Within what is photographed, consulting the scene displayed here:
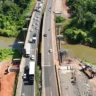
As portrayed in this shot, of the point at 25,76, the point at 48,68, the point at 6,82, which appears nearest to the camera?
the point at 25,76

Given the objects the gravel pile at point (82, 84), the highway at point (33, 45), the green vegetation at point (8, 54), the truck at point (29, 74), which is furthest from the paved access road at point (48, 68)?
the green vegetation at point (8, 54)

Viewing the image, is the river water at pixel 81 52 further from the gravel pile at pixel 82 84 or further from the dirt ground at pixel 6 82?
the dirt ground at pixel 6 82

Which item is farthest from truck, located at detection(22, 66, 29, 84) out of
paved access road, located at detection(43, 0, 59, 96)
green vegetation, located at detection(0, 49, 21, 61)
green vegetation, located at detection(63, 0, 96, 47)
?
green vegetation, located at detection(63, 0, 96, 47)

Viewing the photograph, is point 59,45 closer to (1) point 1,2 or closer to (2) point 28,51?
(2) point 28,51

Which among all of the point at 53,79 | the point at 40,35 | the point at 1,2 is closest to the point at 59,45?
the point at 40,35

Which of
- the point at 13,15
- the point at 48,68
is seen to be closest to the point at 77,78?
the point at 48,68

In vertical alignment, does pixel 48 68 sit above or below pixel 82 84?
above

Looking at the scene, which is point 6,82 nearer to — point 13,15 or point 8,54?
point 8,54

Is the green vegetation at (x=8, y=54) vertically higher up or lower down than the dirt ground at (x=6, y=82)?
higher up

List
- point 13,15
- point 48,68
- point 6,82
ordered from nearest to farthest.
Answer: point 48,68, point 6,82, point 13,15
